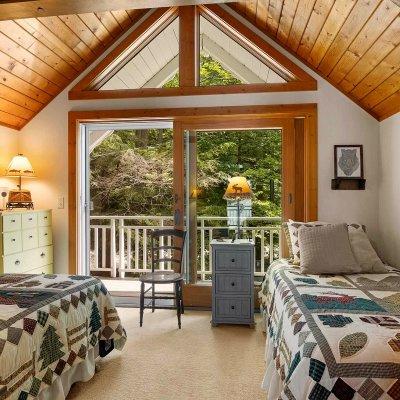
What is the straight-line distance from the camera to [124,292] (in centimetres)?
458

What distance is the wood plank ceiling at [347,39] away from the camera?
8.07 feet

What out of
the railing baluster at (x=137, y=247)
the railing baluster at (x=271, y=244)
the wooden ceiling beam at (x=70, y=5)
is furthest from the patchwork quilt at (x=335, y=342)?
the railing baluster at (x=137, y=247)

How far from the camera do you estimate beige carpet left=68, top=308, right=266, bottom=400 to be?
222 centimetres

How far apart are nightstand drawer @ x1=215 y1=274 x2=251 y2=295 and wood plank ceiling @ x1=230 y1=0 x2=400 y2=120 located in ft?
6.58

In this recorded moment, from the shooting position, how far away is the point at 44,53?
346cm

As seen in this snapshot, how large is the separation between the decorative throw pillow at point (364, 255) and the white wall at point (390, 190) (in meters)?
0.47

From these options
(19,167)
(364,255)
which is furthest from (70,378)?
(19,167)

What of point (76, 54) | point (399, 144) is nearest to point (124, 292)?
point (76, 54)

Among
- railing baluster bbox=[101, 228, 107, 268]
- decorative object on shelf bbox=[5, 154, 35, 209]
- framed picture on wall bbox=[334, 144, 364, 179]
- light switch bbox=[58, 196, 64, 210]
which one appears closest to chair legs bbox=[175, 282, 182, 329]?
light switch bbox=[58, 196, 64, 210]

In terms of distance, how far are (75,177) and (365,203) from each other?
3.08 meters

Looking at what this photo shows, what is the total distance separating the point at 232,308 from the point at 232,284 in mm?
217

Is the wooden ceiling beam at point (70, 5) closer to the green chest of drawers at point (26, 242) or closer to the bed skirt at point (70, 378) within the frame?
the green chest of drawers at point (26, 242)

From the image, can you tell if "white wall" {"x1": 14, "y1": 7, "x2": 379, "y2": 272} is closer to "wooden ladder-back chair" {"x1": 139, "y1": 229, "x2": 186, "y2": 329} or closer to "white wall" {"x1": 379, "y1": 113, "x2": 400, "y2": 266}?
"white wall" {"x1": 379, "y1": 113, "x2": 400, "y2": 266}

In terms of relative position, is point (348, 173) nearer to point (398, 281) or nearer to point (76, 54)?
point (398, 281)
